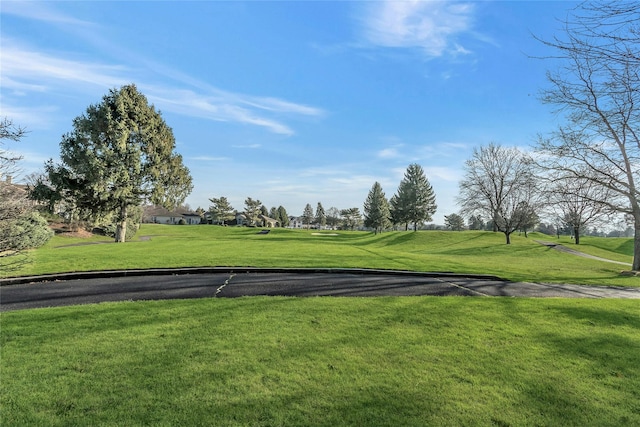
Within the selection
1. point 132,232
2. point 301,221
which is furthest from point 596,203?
point 301,221

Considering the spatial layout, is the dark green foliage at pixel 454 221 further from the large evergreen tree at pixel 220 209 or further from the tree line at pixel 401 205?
the large evergreen tree at pixel 220 209

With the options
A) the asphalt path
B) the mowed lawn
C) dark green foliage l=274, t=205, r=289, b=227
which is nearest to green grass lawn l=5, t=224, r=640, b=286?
the asphalt path

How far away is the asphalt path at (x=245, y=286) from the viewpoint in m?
7.74

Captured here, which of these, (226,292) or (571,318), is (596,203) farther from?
(226,292)

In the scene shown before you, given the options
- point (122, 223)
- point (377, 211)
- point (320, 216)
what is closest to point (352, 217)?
point (320, 216)

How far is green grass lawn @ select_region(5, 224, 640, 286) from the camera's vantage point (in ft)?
42.3

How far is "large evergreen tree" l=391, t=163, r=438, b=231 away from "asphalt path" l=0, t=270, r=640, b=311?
1939 inches

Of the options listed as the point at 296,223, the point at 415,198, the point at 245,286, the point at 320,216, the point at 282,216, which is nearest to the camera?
the point at 245,286

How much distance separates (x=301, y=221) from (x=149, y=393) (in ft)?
458

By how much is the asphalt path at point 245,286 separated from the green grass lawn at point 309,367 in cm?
168

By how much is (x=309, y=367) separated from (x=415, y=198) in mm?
59627

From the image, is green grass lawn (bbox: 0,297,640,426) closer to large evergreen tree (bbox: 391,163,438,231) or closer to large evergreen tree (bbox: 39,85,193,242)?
large evergreen tree (bbox: 39,85,193,242)

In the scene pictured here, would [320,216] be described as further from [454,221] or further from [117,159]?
[117,159]

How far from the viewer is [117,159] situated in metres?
26.5
